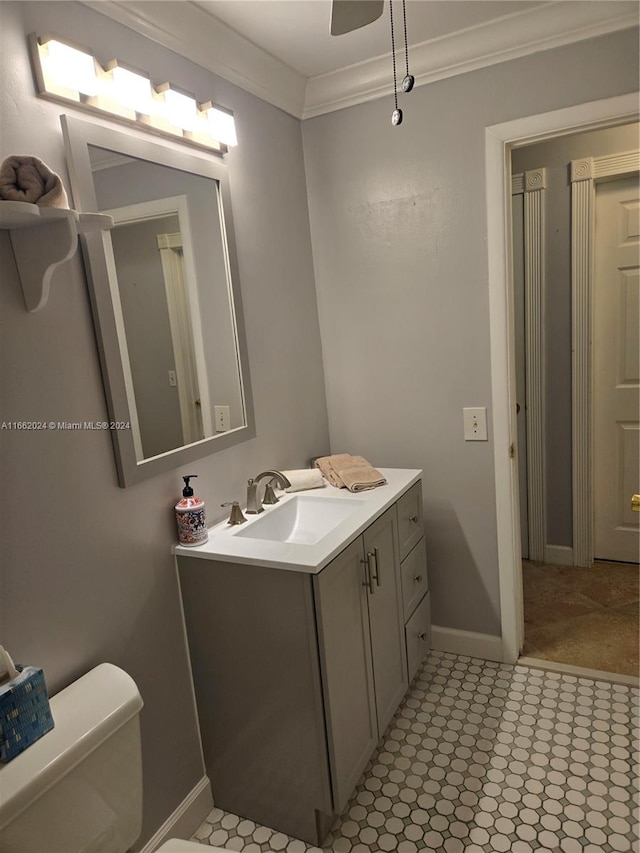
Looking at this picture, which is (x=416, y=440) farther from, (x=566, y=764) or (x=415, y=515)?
(x=566, y=764)

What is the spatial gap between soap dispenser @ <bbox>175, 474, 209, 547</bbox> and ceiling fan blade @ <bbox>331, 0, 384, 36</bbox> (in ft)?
3.76

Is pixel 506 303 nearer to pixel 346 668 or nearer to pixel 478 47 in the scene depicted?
pixel 478 47

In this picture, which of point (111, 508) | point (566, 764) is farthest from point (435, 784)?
point (111, 508)

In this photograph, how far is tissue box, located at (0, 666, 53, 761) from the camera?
3.48 feet

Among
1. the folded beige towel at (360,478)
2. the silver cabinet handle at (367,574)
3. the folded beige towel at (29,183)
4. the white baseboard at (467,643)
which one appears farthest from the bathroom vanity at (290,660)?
the folded beige towel at (29,183)

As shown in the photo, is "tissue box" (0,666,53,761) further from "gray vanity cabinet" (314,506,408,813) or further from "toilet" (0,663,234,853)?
"gray vanity cabinet" (314,506,408,813)

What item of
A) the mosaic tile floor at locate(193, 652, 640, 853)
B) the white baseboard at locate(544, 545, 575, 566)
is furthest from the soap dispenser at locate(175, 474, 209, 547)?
the white baseboard at locate(544, 545, 575, 566)

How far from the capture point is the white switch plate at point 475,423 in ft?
7.24

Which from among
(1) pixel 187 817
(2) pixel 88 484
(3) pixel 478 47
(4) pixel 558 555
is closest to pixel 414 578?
(1) pixel 187 817

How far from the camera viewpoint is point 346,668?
1.61m

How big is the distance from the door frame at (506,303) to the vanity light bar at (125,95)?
0.93 metres

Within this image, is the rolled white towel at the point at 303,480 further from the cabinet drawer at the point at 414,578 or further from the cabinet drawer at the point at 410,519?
the cabinet drawer at the point at 414,578

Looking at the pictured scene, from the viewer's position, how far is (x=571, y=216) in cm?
281

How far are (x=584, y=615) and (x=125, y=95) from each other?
A: 8.79ft
